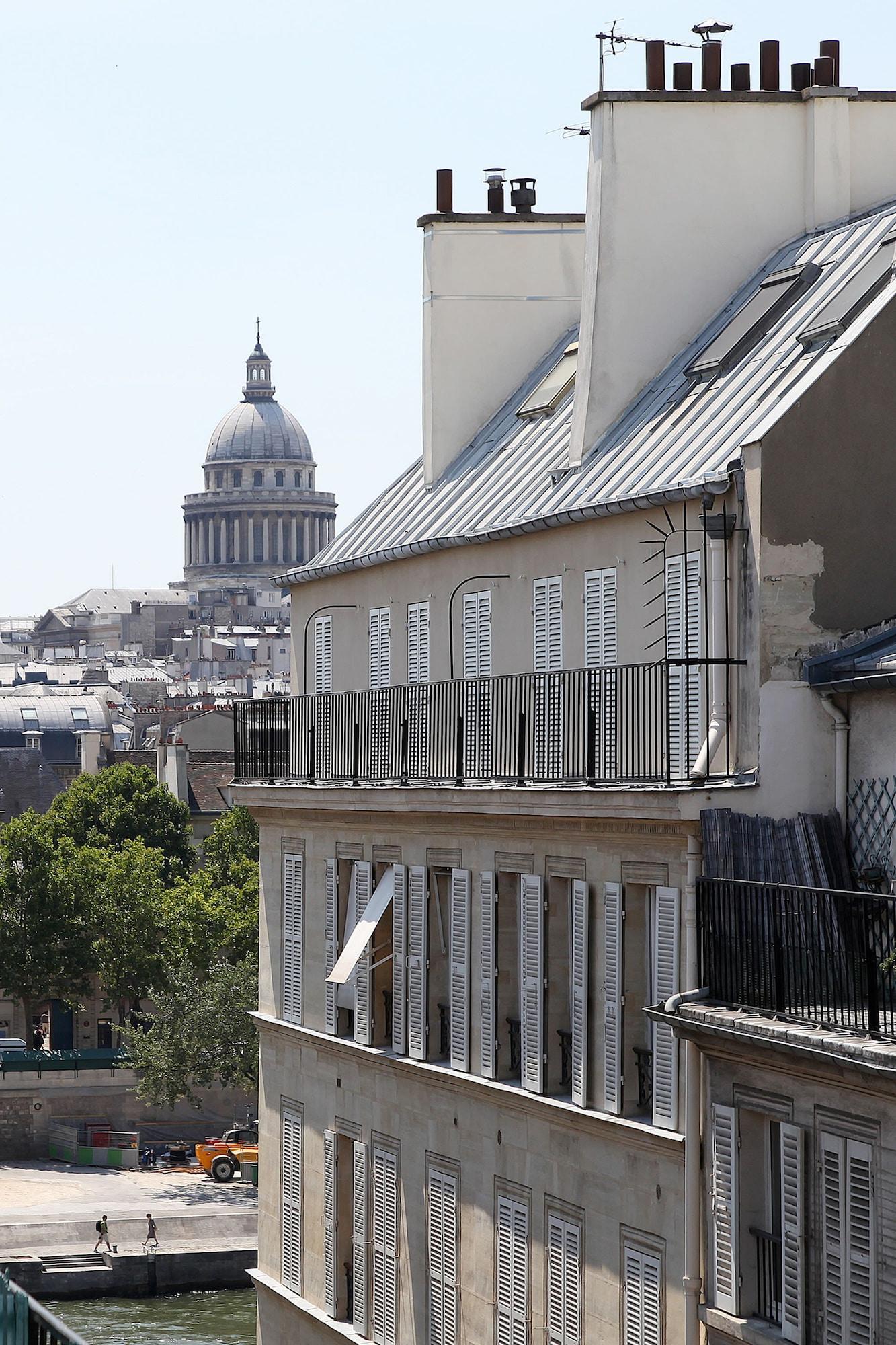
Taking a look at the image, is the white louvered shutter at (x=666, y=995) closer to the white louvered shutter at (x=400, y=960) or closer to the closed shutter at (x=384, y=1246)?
the white louvered shutter at (x=400, y=960)

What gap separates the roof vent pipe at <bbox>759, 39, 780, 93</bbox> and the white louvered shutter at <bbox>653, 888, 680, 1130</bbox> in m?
11.7

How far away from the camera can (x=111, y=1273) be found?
7144 centimetres

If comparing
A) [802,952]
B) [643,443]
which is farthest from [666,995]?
[643,443]

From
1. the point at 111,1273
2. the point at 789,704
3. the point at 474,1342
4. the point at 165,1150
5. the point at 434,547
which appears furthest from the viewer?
the point at 165,1150

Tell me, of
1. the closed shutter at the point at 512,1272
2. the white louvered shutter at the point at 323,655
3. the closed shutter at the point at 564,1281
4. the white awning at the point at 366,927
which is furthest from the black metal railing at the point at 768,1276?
the white louvered shutter at the point at 323,655

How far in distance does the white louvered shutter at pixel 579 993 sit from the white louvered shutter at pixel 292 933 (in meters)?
9.89

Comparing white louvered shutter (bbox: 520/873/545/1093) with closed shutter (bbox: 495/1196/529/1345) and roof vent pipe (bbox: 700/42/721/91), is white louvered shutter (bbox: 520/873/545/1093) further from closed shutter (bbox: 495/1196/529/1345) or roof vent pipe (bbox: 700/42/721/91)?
roof vent pipe (bbox: 700/42/721/91)

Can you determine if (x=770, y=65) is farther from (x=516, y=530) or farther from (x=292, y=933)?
(x=292, y=933)

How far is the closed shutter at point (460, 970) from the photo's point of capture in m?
32.1

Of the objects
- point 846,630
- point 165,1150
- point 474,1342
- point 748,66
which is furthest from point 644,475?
point 165,1150

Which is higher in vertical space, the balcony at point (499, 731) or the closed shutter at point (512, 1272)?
the balcony at point (499, 731)

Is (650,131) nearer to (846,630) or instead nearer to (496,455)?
(496,455)

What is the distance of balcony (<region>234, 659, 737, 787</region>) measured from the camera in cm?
2711

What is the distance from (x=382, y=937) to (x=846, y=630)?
1102 cm
